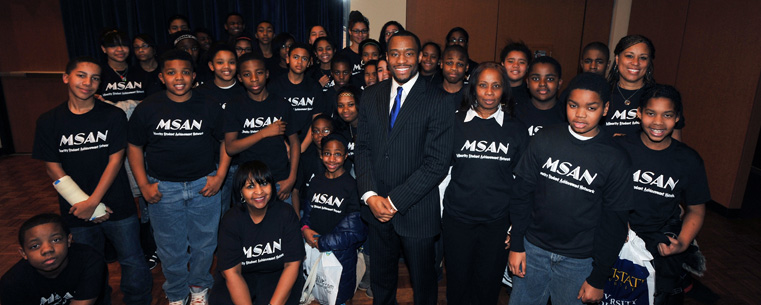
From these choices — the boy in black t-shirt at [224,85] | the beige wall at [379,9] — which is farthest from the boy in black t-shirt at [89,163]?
the beige wall at [379,9]

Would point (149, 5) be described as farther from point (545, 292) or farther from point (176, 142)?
point (545, 292)

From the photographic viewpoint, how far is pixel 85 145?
2.32 meters

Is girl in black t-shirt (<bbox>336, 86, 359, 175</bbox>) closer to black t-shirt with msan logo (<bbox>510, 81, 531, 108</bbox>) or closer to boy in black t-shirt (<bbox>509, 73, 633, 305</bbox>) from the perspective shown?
black t-shirt with msan logo (<bbox>510, 81, 531, 108</bbox>)

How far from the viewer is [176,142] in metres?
2.43

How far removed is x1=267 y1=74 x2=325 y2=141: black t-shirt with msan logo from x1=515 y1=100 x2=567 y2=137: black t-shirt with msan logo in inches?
59.9

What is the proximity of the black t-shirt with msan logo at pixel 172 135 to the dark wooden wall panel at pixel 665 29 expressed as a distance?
5.39 meters

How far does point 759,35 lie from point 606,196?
365cm

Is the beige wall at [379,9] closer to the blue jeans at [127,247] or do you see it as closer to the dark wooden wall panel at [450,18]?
the dark wooden wall panel at [450,18]

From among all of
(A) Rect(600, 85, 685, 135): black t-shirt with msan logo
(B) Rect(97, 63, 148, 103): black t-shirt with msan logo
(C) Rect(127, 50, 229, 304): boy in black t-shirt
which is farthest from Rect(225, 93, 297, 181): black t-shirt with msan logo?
(A) Rect(600, 85, 685, 135): black t-shirt with msan logo

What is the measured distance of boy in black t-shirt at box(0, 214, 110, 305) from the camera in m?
1.87

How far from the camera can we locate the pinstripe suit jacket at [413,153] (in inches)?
78.4

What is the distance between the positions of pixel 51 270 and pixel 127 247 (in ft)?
1.83

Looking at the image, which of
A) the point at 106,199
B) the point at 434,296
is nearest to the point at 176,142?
the point at 106,199

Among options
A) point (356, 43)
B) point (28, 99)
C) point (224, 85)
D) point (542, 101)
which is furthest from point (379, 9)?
point (28, 99)
